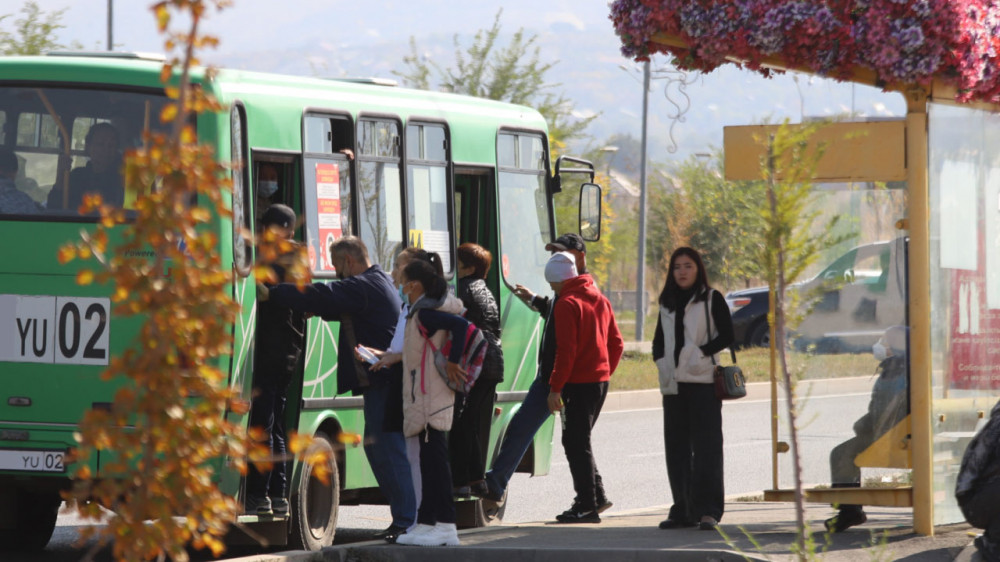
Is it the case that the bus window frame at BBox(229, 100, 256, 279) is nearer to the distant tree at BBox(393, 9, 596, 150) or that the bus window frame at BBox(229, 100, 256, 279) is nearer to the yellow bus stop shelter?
the yellow bus stop shelter

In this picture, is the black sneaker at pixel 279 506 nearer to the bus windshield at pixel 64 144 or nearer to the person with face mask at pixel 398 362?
the person with face mask at pixel 398 362

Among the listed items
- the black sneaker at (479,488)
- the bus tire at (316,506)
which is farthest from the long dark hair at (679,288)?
the bus tire at (316,506)

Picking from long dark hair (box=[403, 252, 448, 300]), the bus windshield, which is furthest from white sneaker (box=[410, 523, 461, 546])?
the bus windshield

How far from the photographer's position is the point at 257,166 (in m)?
9.38

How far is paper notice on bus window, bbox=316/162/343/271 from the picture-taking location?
9.88 metres

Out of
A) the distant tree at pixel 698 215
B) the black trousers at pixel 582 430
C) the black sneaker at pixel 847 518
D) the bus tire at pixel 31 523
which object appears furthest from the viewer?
the distant tree at pixel 698 215

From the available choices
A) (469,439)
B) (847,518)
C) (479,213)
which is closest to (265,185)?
(469,439)

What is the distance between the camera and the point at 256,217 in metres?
9.39

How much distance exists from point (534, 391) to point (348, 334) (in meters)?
2.04

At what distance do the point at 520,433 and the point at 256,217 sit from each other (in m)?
2.52

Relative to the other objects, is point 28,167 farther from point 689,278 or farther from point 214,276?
point 214,276

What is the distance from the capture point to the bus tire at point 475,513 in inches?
444

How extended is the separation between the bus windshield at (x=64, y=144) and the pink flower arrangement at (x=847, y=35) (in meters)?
2.81

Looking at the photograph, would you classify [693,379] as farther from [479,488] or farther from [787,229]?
[787,229]
